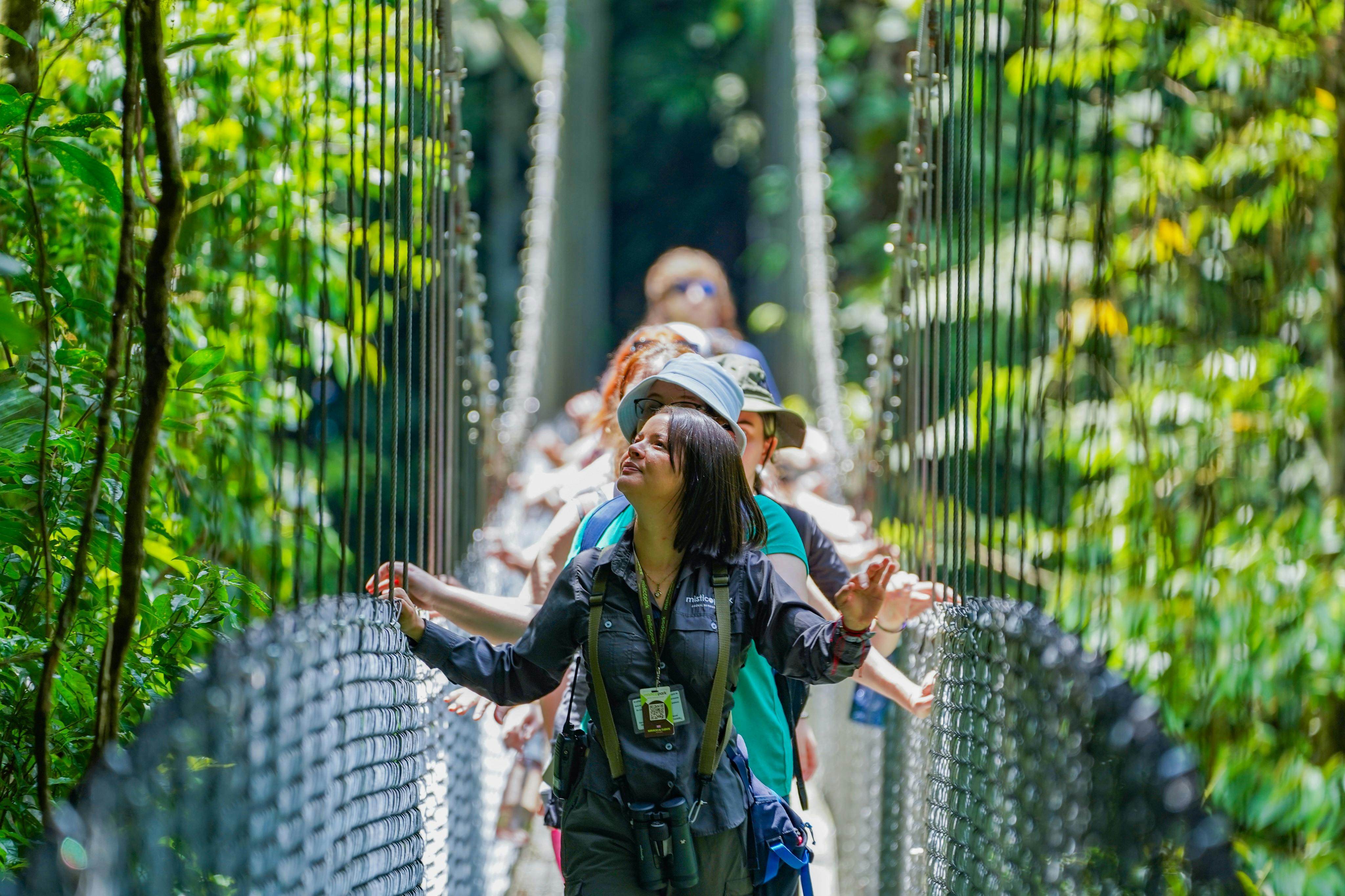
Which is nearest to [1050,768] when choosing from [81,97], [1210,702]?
[1210,702]

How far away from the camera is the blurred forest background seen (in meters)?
1.23

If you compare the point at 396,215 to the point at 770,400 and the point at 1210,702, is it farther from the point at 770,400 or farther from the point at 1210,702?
the point at 1210,702

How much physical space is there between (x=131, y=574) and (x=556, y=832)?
94cm

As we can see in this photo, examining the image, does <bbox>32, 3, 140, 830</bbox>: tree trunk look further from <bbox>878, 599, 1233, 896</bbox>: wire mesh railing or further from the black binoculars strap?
<bbox>878, 599, 1233, 896</bbox>: wire mesh railing

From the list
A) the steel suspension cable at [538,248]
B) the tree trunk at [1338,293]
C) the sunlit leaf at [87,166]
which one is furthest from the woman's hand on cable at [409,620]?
the steel suspension cable at [538,248]

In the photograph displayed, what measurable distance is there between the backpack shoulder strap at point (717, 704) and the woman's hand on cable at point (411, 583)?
0.29m

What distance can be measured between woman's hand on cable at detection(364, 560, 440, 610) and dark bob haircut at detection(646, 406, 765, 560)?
0.86ft

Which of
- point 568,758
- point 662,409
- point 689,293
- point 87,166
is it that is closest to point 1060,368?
point 662,409

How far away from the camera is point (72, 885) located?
66 centimetres

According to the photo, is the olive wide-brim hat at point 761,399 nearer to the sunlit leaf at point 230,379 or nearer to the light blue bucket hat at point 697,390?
the light blue bucket hat at point 697,390

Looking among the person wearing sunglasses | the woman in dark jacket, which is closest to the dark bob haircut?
the woman in dark jacket

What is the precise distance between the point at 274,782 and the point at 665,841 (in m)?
0.51

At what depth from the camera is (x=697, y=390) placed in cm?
147

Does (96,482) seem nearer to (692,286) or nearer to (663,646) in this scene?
(663,646)
